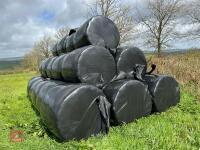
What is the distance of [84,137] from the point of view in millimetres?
5312

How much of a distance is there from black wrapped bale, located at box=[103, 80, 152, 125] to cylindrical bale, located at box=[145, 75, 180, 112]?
0.99ft

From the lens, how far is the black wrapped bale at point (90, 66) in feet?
19.1

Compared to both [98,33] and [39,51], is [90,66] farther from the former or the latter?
[39,51]

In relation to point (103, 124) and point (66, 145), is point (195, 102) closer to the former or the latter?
point (103, 124)

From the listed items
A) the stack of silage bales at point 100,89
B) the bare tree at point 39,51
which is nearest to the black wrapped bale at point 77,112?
the stack of silage bales at point 100,89

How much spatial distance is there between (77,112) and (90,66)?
106cm

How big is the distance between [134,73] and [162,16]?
27.1 meters

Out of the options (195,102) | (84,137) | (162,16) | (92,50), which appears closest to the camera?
(84,137)

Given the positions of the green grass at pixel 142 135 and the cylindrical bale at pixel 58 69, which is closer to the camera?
the green grass at pixel 142 135

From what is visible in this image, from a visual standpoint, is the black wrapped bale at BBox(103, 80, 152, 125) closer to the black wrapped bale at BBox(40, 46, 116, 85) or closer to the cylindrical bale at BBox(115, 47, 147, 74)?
the black wrapped bale at BBox(40, 46, 116, 85)

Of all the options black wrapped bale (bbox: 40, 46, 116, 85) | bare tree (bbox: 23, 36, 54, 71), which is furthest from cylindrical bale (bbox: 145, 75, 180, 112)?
bare tree (bbox: 23, 36, 54, 71)

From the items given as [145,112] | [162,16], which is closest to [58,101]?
[145,112]

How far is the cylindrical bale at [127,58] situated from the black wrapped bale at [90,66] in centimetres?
17

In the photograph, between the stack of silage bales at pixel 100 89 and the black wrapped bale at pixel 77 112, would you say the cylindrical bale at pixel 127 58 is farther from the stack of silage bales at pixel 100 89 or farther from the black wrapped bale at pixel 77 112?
the black wrapped bale at pixel 77 112
